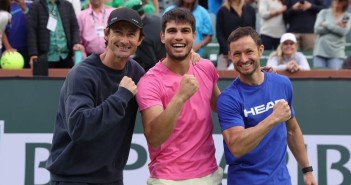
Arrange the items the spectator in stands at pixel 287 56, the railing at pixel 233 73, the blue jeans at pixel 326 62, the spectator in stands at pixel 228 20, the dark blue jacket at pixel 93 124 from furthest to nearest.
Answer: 1. the blue jeans at pixel 326 62
2. the spectator in stands at pixel 228 20
3. the spectator in stands at pixel 287 56
4. the railing at pixel 233 73
5. the dark blue jacket at pixel 93 124

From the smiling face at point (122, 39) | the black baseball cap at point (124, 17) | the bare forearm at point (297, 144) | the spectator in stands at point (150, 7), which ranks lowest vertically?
the bare forearm at point (297, 144)

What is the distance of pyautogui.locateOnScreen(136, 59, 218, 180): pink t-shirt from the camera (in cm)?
543

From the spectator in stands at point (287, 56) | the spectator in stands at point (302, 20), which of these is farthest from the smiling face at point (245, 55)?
the spectator in stands at point (302, 20)

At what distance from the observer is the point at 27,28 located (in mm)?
9617

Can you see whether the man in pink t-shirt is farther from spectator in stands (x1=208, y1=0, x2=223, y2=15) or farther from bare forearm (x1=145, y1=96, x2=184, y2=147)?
spectator in stands (x1=208, y1=0, x2=223, y2=15)

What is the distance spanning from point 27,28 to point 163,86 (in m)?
4.51

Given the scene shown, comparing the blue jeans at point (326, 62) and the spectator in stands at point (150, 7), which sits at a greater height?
the spectator in stands at point (150, 7)

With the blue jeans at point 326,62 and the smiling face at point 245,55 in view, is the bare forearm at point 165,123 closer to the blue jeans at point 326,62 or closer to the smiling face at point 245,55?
the smiling face at point 245,55

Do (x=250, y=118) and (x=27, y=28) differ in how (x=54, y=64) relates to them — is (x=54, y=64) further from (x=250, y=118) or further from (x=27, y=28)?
(x=250, y=118)

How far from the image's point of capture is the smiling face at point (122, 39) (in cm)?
526

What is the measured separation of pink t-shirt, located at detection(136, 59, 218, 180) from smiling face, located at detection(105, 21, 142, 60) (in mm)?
270

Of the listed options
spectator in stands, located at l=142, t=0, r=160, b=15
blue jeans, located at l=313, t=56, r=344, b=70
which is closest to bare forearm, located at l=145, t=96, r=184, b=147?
spectator in stands, located at l=142, t=0, r=160, b=15

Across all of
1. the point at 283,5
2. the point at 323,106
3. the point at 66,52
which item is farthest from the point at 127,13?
the point at 283,5

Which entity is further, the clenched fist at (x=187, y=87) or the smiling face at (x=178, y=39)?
the smiling face at (x=178, y=39)
